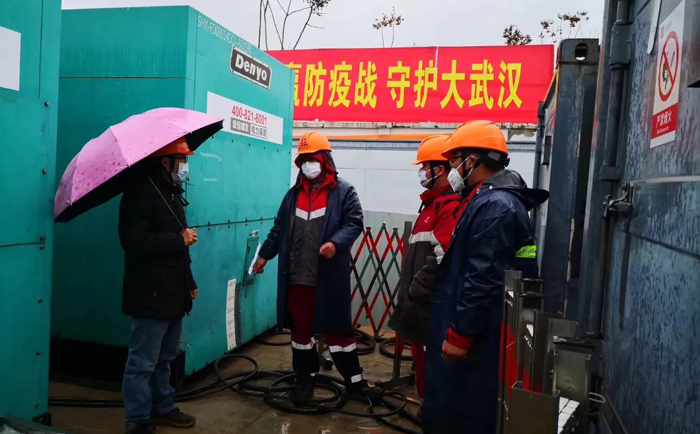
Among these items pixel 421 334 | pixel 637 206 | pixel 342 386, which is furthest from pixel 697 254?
pixel 342 386

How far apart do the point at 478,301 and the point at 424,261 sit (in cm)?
113

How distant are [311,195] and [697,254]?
9.17 feet

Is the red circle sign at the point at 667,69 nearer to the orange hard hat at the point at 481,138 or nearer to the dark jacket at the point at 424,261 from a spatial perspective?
the orange hard hat at the point at 481,138

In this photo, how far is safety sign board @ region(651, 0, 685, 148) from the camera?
60.5 inches

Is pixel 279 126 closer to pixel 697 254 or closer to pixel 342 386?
pixel 342 386

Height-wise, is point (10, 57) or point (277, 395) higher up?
point (10, 57)

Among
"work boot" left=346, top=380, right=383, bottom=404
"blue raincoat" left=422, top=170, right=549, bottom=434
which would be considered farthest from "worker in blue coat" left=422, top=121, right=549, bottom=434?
"work boot" left=346, top=380, right=383, bottom=404

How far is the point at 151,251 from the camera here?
2.87 m

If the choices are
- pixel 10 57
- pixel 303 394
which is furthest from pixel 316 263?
pixel 10 57

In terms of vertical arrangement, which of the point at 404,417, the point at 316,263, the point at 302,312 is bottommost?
the point at 404,417

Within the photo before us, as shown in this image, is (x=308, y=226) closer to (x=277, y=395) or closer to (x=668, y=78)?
(x=277, y=395)

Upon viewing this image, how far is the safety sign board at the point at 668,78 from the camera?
5.04 ft

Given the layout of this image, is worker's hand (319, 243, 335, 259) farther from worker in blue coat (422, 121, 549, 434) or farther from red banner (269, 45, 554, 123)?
red banner (269, 45, 554, 123)

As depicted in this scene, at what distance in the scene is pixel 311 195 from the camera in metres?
3.82
